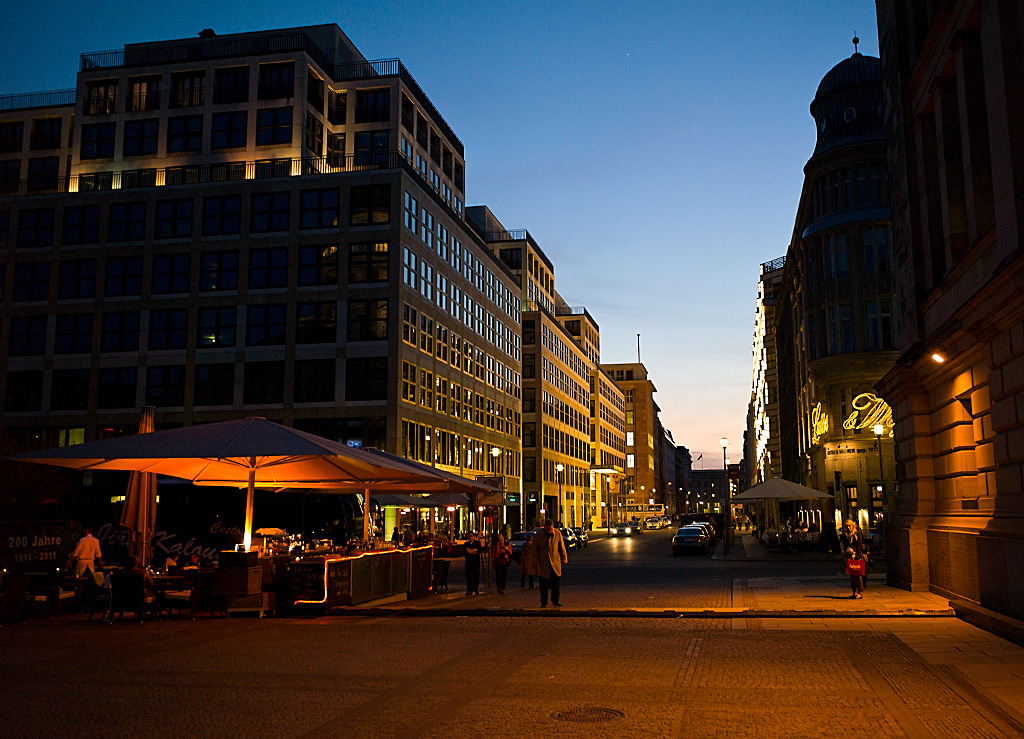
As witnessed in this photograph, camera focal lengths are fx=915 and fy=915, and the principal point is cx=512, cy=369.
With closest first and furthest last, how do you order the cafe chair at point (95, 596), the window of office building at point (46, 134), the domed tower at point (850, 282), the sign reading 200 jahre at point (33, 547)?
the cafe chair at point (95, 596) → the sign reading 200 jahre at point (33, 547) → the domed tower at point (850, 282) → the window of office building at point (46, 134)

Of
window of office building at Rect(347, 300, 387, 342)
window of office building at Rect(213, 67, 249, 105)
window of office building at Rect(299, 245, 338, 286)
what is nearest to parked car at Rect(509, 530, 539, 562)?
window of office building at Rect(347, 300, 387, 342)

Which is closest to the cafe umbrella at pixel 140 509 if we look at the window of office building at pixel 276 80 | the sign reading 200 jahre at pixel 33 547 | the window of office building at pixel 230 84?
the sign reading 200 jahre at pixel 33 547

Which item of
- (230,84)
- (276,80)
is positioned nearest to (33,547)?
(276,80)

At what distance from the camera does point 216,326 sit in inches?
2121

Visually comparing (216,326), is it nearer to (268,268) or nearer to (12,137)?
(268,268)

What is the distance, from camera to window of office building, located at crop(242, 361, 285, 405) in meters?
52.5

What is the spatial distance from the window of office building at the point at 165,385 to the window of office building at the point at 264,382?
4119 mm

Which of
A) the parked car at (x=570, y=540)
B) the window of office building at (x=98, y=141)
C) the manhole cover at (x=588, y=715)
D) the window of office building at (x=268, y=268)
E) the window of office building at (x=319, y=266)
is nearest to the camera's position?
the manhole cover at (x=588, y=715)

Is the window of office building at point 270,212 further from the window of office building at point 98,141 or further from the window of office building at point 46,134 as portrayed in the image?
the window of office building at point 46,134

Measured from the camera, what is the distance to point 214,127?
57344mm

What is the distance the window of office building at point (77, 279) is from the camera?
55812 millimetres

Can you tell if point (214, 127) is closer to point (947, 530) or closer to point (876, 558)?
point (876, 558)

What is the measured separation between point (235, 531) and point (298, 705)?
2436 cm

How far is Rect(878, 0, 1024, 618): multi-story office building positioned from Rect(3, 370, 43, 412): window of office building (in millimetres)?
49953
